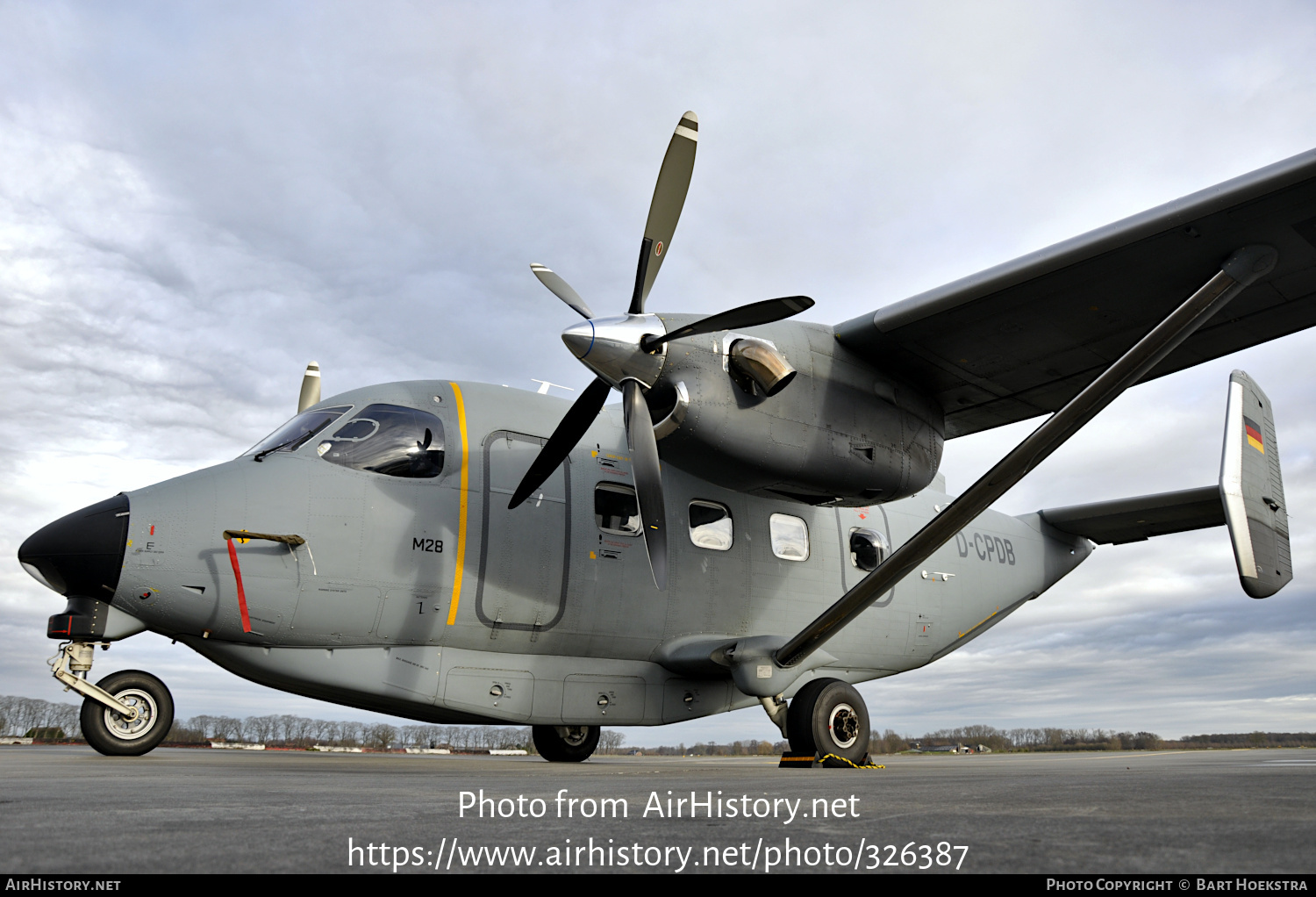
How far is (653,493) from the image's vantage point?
7.17 m

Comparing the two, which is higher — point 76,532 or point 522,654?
point 76,532

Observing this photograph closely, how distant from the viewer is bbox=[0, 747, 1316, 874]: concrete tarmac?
6.25 ft

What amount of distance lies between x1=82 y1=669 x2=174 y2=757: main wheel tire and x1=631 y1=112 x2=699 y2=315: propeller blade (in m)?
5.97

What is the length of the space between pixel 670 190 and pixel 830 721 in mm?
5459

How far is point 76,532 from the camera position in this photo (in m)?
6.72

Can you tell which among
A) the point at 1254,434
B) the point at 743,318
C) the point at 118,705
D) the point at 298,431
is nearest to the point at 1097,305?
the point at 1254,434

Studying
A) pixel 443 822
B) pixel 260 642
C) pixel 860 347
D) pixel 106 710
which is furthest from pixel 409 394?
pixel 443 822

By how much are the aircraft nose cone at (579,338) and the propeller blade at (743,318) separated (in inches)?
19.2

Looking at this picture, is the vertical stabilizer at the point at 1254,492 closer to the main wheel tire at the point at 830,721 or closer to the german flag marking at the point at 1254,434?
the german flag marking at the point at 1254,434

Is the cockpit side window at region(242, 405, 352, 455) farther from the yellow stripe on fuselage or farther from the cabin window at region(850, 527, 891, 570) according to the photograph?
the cabin window at region(850, 527, 891, 570)

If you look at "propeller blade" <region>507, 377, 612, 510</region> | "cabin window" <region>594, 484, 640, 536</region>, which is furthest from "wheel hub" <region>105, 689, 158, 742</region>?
"cabin window" <region>594, 484, 640, 536</region>

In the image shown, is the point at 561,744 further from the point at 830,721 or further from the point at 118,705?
the point at 118,705

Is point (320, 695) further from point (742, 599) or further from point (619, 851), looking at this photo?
point (619, 851)
